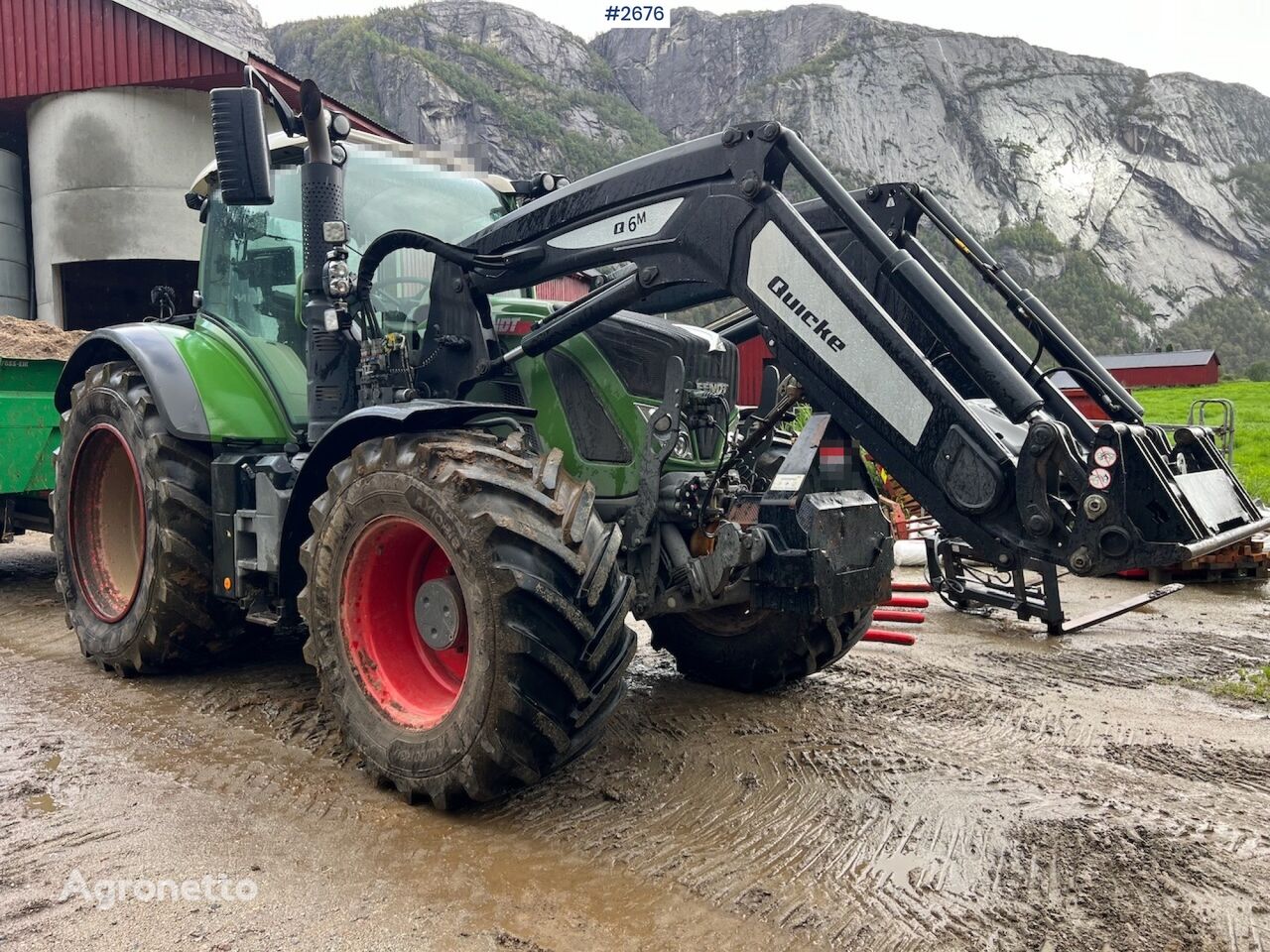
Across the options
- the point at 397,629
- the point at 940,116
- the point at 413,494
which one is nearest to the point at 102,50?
the point at 397,629

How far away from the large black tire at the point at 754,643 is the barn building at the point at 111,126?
516 inches

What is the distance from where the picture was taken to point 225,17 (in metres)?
101

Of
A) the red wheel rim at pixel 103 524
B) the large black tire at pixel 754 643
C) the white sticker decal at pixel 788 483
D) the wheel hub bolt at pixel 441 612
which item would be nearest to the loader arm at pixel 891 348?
the white sticker decal at pixel 788 483

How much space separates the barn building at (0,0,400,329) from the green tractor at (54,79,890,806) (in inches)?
425

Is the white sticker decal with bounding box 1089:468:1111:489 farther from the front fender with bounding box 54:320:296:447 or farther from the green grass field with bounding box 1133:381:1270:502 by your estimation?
the green grass field with bounding box 1133:381:1270:502

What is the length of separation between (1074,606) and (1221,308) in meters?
88.5

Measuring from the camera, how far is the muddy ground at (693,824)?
2.69m

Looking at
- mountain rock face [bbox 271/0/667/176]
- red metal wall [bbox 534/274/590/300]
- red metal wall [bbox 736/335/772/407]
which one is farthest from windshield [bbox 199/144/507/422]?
mountain rock face [bbox 271/0/667/176]

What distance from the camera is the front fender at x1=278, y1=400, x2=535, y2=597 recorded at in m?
3.55

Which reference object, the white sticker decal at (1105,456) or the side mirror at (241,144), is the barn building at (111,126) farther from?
the white sticker decal at (1105,456)

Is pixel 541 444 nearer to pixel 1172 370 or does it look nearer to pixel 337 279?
pixel 337 279

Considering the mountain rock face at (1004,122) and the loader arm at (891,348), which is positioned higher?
the mountain rock face at (1004,122)

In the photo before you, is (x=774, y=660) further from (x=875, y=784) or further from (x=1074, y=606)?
(x=1074, y=606)

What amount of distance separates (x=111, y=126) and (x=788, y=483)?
15.2 meters
